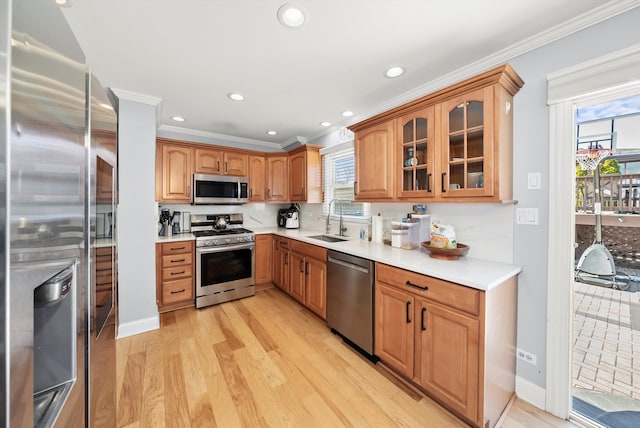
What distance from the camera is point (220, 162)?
364 cm

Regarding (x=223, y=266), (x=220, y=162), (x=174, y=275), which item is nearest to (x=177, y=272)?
(x=174, y=275)

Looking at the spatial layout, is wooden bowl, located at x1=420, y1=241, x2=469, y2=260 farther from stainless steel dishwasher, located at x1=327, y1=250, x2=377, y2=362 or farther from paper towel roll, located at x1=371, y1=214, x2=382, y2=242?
paper towel roll, located at x1=371, y1=214, x2=382, y2=242

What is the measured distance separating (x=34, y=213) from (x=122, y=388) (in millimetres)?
2092

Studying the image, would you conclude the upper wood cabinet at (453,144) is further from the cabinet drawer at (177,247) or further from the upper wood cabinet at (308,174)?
the cabinet drawer at (177,247)

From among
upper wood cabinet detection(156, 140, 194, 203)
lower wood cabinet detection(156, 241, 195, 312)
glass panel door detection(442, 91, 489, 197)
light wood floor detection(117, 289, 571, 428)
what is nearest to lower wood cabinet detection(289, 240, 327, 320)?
light wood floor detection(117, 289, 571, 428)

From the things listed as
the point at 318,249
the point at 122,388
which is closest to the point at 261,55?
the point at 318,249

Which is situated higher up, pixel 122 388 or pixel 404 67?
pixel 404 67

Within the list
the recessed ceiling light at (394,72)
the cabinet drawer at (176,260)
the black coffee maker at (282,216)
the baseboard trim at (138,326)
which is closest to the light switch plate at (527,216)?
the recessed ceiling light at (394,72)

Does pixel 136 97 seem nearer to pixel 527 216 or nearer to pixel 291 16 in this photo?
pixel 291 16

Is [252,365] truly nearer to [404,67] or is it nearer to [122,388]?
[122,388]

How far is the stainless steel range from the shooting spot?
3150mm

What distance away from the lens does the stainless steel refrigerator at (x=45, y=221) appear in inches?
14.5

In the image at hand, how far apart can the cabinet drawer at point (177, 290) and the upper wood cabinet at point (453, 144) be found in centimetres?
260

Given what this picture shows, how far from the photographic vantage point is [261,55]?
6.16ft
